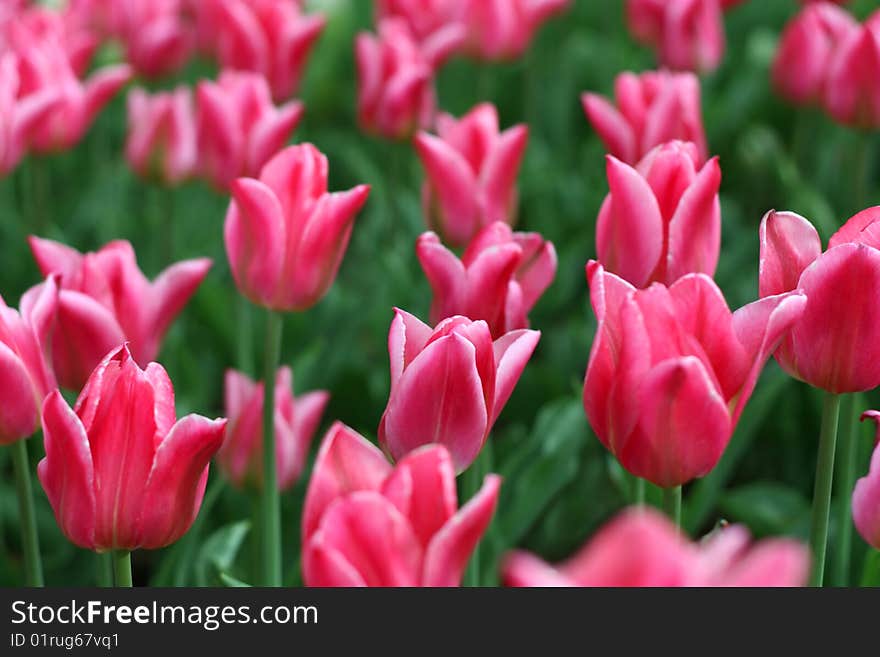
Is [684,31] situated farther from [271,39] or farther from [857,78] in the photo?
[271,39]

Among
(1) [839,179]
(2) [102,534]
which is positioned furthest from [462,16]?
(2) [102,534]

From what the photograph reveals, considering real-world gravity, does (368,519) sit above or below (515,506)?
below

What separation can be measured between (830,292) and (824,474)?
134 mm

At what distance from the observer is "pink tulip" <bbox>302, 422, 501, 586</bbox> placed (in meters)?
0.54

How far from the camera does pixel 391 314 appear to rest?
165 cm

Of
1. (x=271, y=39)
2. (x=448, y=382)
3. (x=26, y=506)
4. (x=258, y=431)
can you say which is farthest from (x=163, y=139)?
(x=448, y=382)

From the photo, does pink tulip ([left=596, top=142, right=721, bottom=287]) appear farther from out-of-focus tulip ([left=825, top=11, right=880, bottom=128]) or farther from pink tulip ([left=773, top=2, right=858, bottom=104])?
pink tulip ([left=773, top=2, right=858, bottom=104])

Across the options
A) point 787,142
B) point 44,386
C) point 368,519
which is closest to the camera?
point 368,519

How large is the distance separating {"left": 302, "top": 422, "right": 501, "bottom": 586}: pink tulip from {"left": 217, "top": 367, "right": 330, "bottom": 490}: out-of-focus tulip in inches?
23.0

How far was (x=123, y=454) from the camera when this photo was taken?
756mm

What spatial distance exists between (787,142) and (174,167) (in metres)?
1.17

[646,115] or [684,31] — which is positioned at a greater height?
[684,31]

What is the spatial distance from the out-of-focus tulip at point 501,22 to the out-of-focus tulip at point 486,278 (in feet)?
3.56

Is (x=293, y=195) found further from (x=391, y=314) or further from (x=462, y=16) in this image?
(x=462, y=16)
